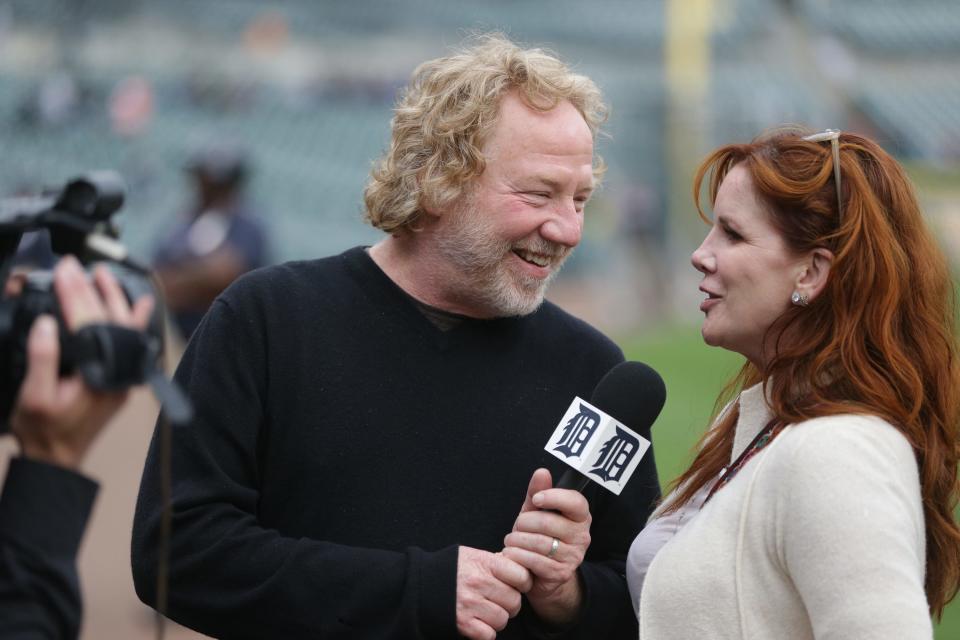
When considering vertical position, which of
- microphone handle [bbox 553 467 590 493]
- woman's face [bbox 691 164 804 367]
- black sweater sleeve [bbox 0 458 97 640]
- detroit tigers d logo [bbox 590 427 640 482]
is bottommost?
black sweater sleeve [bbox 0 458 97 640]

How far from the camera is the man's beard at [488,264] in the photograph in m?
2.57

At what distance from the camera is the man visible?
2.30m

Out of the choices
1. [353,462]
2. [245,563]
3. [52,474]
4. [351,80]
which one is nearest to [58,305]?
[52,474]

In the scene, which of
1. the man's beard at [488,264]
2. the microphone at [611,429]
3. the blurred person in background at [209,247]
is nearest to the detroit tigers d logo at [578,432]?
the microphone at [611,429]

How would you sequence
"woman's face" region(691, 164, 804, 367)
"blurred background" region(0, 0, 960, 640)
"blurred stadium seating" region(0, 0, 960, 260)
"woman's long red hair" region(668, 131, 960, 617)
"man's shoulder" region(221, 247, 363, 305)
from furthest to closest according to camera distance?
1. "blurred stadium seating" region(0, 0, 960, 260)
2. "blurred background" region(0, 0, 960, 640)
3. "man's shoulder" region(221, 247, 363, 305)
4. "woman's face" region(691, 164, 804, 367)
5. "woman's long red hair" region(668, 131, 960, 617)

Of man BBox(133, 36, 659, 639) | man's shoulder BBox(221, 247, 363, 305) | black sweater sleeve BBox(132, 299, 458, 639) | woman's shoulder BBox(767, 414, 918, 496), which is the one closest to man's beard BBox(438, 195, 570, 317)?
man BBox(133, 36, 659, 639)

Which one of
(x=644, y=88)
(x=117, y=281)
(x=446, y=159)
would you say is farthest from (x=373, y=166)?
(x=644, y=88)

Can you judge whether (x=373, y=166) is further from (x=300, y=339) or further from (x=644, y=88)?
(x=644, y=88)

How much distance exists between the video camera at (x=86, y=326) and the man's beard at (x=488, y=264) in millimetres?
927

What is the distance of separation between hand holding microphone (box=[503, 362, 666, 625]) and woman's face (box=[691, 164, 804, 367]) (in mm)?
208

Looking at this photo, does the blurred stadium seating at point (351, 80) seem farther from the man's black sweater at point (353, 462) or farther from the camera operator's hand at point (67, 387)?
the camera operator's hand at point (67, 387)

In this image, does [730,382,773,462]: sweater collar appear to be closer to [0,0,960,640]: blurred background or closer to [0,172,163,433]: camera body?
[0,172,163,433]: camera body

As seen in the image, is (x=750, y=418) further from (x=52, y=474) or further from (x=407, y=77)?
(x=407, y=77)

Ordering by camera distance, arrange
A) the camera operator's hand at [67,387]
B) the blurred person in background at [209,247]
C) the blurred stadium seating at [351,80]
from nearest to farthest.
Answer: the camera operator's hand at [67,387], the blurred person in background at [209,247], the blurred stadium seating at [351,80]
